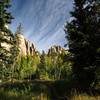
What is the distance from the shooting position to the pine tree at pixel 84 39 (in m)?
23.0

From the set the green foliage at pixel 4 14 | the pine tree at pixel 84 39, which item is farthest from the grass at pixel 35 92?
the green foliage at pixel 4 14

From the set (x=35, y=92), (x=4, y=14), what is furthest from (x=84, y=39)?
(x=4, y=14)

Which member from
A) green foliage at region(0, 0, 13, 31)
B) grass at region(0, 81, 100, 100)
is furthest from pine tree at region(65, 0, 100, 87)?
green foliage at region(0, 0, 13, 31)

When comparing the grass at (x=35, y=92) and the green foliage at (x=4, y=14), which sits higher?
the green foliage at (x=4, y=14)

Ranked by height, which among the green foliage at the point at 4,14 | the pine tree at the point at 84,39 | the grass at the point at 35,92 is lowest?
the grass at the point at 35,92

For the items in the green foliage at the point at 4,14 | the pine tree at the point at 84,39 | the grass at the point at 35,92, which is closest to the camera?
the grass at the point at 35,92

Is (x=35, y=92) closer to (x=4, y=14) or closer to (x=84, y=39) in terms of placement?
(x=84, y=39)

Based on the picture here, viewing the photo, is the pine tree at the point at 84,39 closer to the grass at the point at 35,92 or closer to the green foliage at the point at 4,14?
the grass at the point at 35,92

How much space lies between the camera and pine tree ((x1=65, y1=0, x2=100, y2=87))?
904 inches

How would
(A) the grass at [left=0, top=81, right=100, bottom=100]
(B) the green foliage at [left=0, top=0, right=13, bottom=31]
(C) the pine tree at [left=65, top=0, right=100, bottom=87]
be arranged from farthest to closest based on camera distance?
(B) the green foliage at [left=0, top=0, right=13, bottom=31]
(C) the pine tree at [left=65, top=0, right=100, bottom=87]
(A) the grass at [left=0, top=81, right=100, bottom=100]

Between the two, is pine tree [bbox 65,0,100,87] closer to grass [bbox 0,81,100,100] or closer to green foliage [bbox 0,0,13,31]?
grass [bbox 0,81,100,100]

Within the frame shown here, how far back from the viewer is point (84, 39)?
2377 cm

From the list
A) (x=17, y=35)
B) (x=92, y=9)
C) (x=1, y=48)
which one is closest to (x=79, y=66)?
(x=92, y=9)

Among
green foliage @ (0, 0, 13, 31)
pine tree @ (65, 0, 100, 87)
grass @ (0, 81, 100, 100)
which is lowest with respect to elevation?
grass @ (0, 81, 100, 100)
